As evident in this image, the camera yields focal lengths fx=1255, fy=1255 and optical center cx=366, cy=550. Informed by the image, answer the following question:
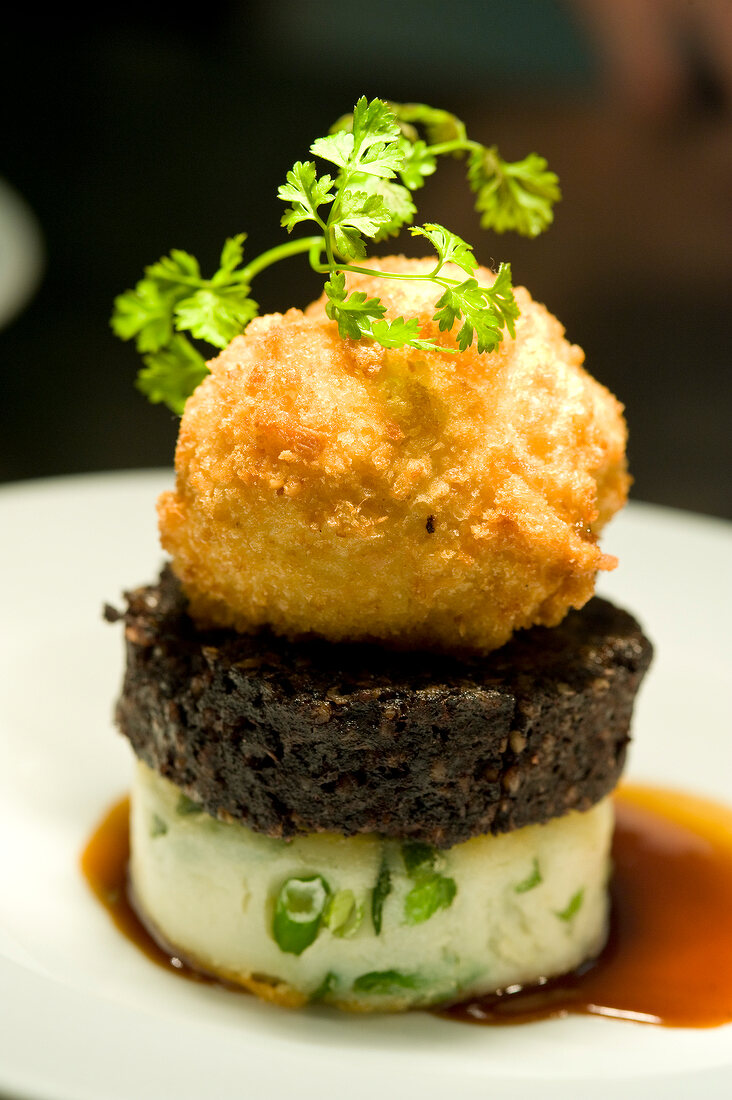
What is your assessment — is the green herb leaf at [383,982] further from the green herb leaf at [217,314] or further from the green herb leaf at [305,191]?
the green herb leaf at [305,191]

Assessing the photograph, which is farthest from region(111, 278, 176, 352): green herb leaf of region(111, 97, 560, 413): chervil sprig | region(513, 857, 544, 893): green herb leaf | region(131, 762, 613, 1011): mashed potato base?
region(513, 857, 544, 893): green herb leaf

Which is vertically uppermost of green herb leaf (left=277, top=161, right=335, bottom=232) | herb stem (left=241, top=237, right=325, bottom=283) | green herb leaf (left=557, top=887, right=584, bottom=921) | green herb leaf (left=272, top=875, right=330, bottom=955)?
green herb leaf (left=277, top=161, right=335, bottom=232)

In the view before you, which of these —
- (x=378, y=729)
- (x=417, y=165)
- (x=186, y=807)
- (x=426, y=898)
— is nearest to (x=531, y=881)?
(x=426, y=898)

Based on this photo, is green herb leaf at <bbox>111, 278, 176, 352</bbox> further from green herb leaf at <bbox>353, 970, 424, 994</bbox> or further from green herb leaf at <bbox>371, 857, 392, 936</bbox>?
green herb leaf at <bbox>353, 970, 424, 994</bbox>

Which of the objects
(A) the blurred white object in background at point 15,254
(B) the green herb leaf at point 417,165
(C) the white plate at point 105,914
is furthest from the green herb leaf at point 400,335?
(A) the blurred white object in background at point 15,254

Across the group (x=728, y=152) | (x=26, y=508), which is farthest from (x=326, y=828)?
(x=728, y=152)

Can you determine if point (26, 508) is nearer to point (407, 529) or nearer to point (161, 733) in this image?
point (161, 733)

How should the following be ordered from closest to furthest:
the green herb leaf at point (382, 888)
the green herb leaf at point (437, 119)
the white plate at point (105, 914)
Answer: the white plate at point (105, 914)
the green herb leaf at point (382, 888)
the green herb leaf at point (437, 119)

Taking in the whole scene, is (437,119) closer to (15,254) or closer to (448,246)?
(448,246)
